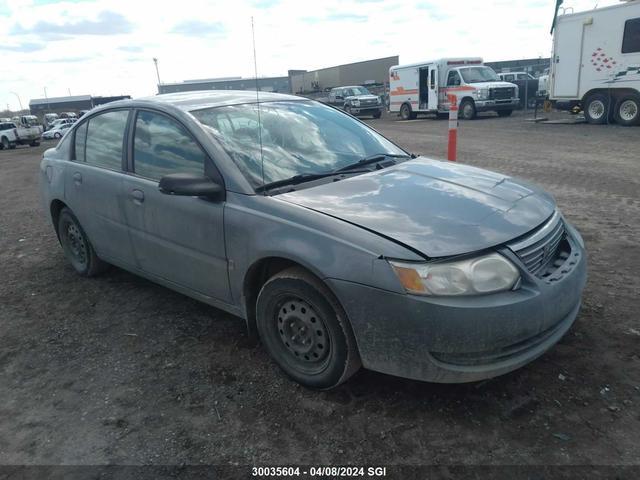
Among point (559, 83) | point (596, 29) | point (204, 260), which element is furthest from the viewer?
point (559, 83)

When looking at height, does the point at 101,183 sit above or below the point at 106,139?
below

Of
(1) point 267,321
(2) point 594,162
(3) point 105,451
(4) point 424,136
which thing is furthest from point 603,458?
(4) point 424,136

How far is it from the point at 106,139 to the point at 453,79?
22.0 metres

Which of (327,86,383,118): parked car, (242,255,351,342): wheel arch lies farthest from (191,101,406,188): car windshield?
(327,86,383,118): parked car

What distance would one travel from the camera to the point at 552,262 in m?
2.90

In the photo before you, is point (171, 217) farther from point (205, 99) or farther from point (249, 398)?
point (249, 398)

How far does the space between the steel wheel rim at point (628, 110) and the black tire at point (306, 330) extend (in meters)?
17.4

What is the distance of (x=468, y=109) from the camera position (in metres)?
23.1

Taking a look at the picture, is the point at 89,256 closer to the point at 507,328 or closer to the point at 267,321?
the point at 267,321

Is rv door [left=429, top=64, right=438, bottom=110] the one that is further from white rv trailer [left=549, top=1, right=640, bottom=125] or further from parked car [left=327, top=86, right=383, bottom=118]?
white rv trailer [left=549, top=1, right=640, bottom=125]

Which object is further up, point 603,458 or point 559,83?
point 559,83

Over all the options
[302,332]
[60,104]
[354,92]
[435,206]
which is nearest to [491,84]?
[354,92]

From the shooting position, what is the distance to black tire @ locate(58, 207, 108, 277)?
185 inches

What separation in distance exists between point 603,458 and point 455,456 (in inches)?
26.1
